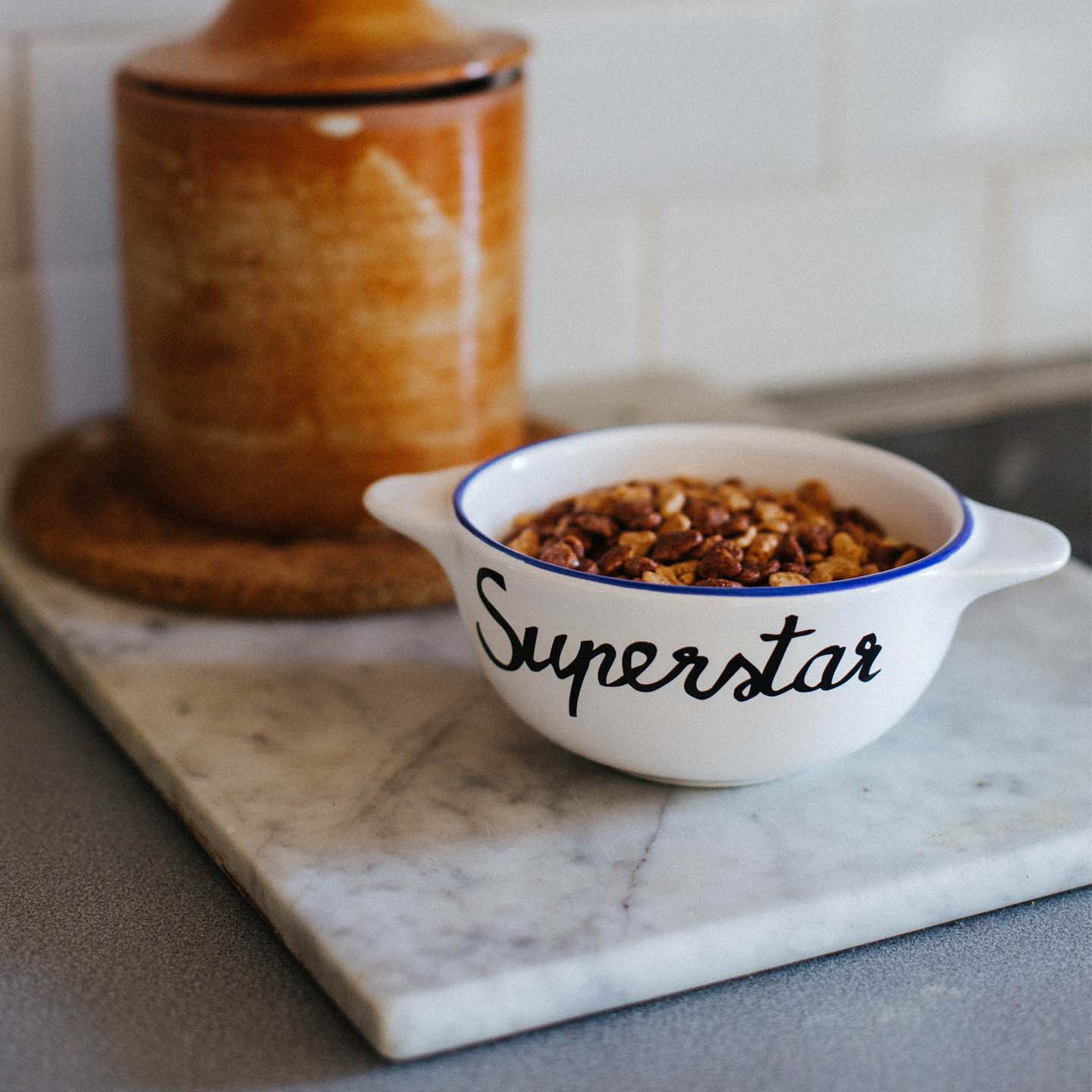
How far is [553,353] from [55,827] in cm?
58

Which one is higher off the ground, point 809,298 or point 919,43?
point 919,43

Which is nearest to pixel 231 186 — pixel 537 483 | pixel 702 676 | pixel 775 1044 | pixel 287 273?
pixel 287 273

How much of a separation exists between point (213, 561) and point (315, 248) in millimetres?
163

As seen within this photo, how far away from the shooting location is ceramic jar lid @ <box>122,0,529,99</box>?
73 cm

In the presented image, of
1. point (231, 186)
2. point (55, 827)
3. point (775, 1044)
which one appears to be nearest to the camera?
point (775, 1044)

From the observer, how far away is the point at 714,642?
0.54 metres

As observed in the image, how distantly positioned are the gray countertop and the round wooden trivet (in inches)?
7.2

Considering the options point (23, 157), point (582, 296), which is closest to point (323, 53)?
point (23, 157)

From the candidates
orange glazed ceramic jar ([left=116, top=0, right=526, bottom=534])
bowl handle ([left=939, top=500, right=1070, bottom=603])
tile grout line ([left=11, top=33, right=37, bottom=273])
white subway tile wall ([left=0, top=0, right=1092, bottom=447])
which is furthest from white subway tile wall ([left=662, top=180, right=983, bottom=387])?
bowl handle ([left=939, top=500, right=1070, bottom=603])

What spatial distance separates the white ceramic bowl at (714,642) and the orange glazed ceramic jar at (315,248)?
0.16 m

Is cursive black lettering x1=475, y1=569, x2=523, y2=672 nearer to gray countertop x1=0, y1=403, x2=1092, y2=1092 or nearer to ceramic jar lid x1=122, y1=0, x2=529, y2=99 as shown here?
gray countertop x1=0, y1=403, x2=1092, y2=1092

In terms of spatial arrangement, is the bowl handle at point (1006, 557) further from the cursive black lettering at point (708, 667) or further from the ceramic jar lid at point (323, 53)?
the ceramic jar lid at point (323, 53)

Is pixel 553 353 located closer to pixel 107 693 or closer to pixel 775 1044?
pixel 107 693

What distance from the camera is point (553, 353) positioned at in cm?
111
